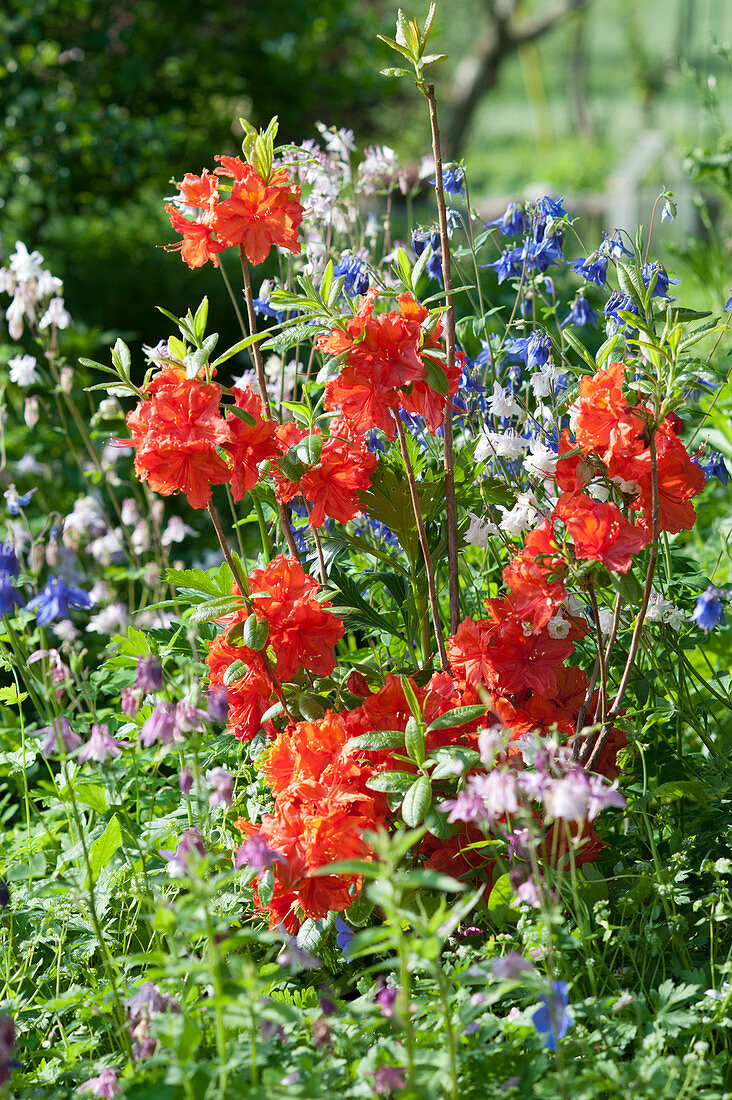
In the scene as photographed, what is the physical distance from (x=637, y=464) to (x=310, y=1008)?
86 centimetres

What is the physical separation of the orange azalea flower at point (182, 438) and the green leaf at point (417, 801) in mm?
463

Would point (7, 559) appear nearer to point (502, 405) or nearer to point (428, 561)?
point (428, 561)

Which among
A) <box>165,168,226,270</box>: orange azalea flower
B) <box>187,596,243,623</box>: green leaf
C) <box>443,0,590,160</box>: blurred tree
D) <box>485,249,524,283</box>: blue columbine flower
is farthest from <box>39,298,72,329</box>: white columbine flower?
<box>443,0,590,160</box>: blurred tree

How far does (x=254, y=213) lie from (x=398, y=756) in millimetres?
796

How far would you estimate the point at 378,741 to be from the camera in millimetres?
1398

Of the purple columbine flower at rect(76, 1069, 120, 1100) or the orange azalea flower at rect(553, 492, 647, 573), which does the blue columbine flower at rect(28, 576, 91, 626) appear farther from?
the orange azalea flower at rect(553, 492, 647, 573)

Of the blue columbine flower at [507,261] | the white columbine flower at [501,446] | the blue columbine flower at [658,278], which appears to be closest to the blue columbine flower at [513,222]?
the blue columbine flower at [507,261]

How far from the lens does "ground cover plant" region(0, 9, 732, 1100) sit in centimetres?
120

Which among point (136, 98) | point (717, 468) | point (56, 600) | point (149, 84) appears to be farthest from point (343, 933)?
point (136, 98)

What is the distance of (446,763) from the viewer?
1.34m

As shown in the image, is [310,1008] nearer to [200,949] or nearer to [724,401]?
[200,949]

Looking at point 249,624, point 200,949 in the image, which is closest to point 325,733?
point 249,624

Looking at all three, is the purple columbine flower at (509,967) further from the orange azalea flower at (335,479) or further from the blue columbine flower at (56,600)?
the blue columbine flower at (56,600)

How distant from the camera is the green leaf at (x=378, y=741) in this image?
1.40 meters
